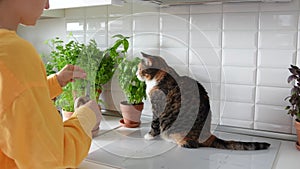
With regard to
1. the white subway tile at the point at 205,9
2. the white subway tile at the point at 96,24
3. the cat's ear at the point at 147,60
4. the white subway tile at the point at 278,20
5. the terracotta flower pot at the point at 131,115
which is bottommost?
the terracotta flower pot at the point at 131,115

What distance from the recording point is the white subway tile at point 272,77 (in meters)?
1.18

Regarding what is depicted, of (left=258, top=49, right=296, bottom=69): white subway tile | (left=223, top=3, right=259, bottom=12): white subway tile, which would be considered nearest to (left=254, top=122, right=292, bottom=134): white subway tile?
(left=258, top=49, right=296, bottom=69): white subway tile

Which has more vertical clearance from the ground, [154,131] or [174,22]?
[174,22]

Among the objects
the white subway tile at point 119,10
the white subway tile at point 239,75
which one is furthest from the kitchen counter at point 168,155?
the white subway tile at point 119,10

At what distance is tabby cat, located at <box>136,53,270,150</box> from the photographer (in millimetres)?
1117

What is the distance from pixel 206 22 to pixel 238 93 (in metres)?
0.34

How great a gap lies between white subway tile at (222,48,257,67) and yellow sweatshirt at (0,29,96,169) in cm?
90

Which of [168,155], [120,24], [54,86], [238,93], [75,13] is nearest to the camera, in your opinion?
[54,86]

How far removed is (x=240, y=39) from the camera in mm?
1235

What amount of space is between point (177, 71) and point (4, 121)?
84 centimetres

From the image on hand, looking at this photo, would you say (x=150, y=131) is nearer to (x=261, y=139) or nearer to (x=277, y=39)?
(x=261, y=139)

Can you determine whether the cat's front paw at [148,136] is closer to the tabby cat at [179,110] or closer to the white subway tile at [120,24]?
the tabby cat at [179,110]

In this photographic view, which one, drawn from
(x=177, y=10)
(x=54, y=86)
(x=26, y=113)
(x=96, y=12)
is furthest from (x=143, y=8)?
(x=26, y=113)

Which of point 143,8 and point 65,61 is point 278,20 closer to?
point 143,8
